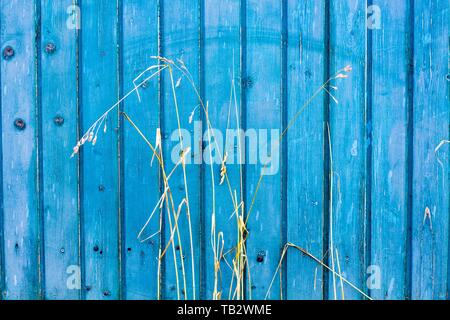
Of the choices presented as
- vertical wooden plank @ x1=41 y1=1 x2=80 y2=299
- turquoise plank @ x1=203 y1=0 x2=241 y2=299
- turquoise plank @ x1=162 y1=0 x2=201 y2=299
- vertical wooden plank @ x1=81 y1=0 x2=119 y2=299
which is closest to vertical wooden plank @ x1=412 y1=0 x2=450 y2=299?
turquoise plank @ x1=203 y1=0 x2=241 y2=299

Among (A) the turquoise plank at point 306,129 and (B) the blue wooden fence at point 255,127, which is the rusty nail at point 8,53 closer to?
(B) the blue wooden fence at point 255,127

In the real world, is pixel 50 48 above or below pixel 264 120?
above

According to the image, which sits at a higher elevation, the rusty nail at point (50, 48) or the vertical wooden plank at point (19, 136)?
the rusty nail at point (50, 48)

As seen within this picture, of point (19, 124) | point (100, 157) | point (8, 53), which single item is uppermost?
point (8, 53)

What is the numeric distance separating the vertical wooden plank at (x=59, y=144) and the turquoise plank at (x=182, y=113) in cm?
33

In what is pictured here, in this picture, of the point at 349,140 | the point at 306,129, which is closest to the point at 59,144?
the point at 306,129

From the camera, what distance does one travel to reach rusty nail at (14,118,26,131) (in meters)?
1.84

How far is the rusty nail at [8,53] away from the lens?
6.02ft

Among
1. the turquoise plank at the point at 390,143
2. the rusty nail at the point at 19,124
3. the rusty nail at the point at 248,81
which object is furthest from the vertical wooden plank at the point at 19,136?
the turquoise plank at the point at 390,143

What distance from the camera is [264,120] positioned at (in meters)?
1.83

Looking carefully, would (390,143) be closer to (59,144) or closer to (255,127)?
(255,127)

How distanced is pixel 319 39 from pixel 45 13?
98 cm

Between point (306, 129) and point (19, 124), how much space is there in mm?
1019

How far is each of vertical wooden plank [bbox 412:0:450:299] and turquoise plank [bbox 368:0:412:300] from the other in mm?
37
